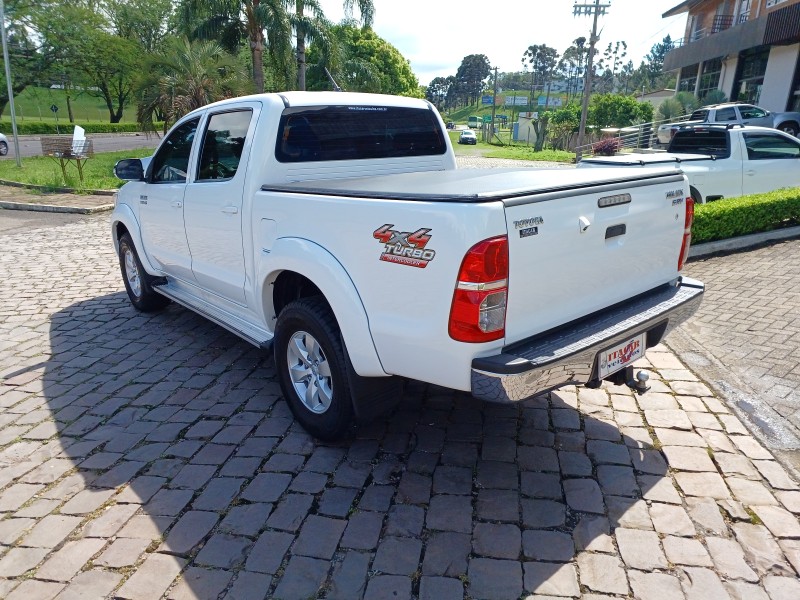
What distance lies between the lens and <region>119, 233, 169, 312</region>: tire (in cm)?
570

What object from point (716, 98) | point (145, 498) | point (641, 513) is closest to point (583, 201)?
point (641, 513)

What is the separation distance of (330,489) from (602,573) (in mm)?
1398

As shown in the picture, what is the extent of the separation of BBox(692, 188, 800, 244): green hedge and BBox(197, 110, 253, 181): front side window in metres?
6.13

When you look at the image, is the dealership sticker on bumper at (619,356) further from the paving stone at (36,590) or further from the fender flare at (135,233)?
the fender flare at (135,233)

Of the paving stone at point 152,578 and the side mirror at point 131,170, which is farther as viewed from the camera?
the side mirror at point 131,170

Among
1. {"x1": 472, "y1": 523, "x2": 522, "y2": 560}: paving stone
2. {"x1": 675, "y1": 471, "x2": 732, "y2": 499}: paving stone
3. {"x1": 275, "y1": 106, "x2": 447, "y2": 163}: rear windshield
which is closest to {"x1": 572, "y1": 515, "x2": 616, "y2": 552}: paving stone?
{"x1": 472, "y1": 523, "x2": 522, "y2": 560}: paving stone

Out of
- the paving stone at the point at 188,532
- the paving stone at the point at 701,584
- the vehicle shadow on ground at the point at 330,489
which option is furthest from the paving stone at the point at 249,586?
the paving stone at the point at 701,584

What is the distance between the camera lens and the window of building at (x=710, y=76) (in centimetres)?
3603

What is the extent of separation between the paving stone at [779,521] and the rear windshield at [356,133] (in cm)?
327

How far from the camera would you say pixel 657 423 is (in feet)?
12.3

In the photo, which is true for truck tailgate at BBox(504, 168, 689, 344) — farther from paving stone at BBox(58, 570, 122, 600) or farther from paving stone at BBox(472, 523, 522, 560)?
paving stone at BBox(58, 570, 122, 600)

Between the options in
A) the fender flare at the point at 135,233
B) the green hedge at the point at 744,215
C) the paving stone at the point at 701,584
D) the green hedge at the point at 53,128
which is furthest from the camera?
the green hedge at the point at 53,128

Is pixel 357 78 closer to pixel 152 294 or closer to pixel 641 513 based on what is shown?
pixel 152 294

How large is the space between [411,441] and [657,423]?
63.3 inches
